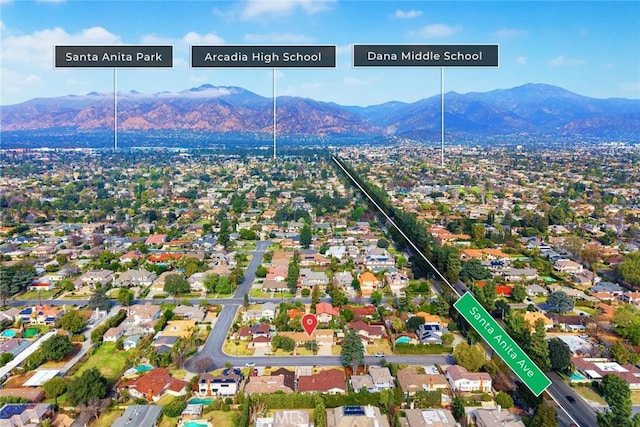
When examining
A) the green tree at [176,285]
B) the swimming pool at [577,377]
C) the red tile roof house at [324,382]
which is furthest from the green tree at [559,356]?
the green tree at [176,285]

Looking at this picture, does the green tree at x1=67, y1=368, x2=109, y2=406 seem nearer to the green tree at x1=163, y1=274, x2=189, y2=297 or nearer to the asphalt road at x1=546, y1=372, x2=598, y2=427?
the green tree at x1=163, y1=274, x2=189, y2=297

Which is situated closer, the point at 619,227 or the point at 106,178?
the point at 619,227

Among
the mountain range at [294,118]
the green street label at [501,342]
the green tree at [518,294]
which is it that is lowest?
the green tree at [518,294]

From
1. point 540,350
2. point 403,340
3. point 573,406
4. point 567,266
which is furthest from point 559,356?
point 567,266

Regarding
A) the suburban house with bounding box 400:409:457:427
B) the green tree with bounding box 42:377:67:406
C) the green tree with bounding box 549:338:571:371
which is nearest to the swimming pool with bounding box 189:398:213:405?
the green tree with bounding box 42:377:67:406

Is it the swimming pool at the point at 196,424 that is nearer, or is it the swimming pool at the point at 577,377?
the swimming pool at the point at 196,424

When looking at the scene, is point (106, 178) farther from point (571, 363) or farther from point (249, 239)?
point (571, 363)

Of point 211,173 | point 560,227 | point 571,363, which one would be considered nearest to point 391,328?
point 571,363

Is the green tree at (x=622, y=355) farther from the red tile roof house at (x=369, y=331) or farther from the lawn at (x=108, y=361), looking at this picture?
the lawn at (x=108, y=361)
